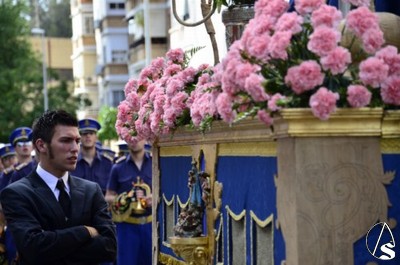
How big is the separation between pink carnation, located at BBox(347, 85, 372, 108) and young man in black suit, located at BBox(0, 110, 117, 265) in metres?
2.89

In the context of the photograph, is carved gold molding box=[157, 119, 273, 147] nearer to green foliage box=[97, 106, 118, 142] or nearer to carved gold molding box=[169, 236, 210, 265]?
carved gold molding box=[169, 236, 210, 265]

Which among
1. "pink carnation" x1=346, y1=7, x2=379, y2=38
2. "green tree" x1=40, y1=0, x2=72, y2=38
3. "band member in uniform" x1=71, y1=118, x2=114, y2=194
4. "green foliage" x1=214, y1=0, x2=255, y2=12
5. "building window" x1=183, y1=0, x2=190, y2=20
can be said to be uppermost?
"green tree" x1=40, y1=0, x2=72, y2=38

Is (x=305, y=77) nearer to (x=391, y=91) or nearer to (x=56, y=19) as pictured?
(x=391, y=91)

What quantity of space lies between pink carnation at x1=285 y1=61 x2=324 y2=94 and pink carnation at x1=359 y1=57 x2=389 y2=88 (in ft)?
0.63

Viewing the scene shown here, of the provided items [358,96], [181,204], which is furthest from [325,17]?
[181,204]

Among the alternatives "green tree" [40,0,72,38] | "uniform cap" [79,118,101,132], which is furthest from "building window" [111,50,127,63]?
"uniform cap" [79,118,101,132]

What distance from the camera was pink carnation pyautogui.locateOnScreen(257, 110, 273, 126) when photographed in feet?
19.4

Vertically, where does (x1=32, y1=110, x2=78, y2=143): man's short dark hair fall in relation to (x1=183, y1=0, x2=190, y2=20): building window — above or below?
below

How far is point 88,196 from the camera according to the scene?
8562 millimetres

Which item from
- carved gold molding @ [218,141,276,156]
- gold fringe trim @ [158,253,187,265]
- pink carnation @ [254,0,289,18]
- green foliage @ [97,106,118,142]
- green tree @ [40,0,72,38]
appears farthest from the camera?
green tree @ [40,0,72,38]

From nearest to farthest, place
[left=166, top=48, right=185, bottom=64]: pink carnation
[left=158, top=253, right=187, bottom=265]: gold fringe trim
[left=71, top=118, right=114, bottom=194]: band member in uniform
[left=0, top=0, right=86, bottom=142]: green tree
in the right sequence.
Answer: [left=158, top=253, right=187, bottom=265]: gold fringe trim
[left=166, top=48, right=185, bottom=64]: pink carnation
[left=71, top=118, right=114, bottom=194]: band member in uniform
[left=0, top=0, right=86, bottom=142]: green tree

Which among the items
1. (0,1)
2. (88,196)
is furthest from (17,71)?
(88,196)

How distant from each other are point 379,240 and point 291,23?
103cm

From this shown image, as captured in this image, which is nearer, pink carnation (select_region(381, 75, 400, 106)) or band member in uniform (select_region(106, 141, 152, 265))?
pink carnation (select_region(381, 75, 400, 106))
